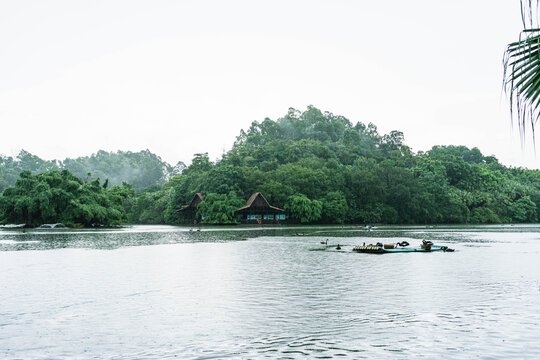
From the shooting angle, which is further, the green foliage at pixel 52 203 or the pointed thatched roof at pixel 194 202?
the pointed thatched roof at pixel 194 202

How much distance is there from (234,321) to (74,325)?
143 inches

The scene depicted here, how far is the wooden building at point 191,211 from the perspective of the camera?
285ft

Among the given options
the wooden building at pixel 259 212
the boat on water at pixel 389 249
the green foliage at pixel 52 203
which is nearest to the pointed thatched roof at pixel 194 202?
the wooden building at pixel 259 212

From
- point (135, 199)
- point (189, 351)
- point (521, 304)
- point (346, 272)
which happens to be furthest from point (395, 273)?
point (135, 199)

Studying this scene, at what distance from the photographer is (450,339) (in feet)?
33.1

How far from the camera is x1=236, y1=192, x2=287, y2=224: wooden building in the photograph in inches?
3159

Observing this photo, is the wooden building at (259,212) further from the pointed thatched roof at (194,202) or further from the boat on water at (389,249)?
the boat on water at (389,249)

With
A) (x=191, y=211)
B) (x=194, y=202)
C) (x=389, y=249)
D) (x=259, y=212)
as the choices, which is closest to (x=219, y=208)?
(x=259, y=212)

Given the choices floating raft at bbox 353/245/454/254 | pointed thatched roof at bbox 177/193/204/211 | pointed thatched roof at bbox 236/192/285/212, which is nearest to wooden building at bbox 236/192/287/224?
pointed thatched roof at bbox 236/192/285/212

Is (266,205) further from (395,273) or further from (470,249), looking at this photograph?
(395,273)

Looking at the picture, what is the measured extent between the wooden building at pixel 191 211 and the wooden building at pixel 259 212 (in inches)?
330

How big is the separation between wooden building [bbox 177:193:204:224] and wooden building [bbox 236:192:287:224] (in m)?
8.37

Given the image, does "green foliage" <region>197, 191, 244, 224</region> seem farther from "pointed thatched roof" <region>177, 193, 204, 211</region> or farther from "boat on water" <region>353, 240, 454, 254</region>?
"boat on water" <region>353, 240, 454, 254</region>

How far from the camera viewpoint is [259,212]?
81.2m
